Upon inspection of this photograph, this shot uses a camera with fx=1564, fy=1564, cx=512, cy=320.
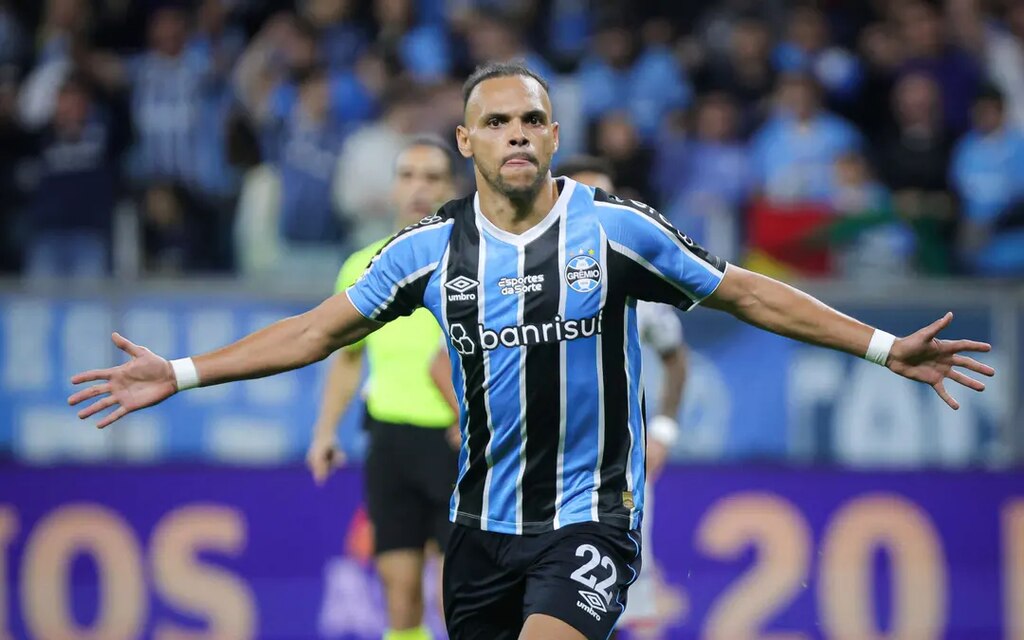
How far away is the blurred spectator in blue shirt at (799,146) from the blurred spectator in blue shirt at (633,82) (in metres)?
0.89

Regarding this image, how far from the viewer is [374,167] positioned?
34.7ft

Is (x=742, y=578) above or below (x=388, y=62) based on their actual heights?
below

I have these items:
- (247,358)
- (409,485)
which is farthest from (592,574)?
(409,485)

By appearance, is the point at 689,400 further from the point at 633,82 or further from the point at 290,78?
the point at 290,78

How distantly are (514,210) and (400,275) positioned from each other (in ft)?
1.32

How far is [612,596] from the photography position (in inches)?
185

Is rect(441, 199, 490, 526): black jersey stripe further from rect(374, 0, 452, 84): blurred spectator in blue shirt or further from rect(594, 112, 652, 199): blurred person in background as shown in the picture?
rect(374, 0, 452, 84): blurred spectator in blue shirt

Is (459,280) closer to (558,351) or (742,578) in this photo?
(558,351)

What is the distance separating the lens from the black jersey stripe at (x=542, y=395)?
4699mm

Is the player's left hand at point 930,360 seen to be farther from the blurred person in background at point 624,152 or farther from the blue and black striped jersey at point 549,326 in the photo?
the blurred person in background at point 624,152

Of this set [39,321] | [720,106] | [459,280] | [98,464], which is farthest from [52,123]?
[459,280]

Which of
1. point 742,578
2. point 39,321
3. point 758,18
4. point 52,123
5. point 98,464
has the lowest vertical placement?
point 742,578

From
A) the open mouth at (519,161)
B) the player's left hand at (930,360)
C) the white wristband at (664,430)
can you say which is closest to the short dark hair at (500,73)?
the open mouth at (519,161)

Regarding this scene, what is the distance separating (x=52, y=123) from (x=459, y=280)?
727 cm
